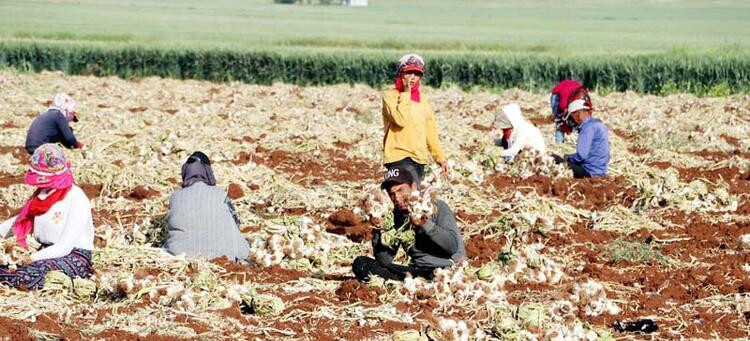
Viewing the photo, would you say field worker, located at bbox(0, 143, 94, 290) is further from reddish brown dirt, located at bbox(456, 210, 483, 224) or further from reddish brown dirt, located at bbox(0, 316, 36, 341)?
reddish brown dirt, located at bbox(456, 210, 483, 224)

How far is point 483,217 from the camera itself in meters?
10.1

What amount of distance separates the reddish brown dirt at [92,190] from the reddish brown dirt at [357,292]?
447cm

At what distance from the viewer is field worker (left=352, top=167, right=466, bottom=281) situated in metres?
7.52

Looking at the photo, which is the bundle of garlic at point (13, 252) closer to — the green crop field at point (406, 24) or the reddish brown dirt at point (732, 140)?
the reddish brown dirt at point (732, 140)

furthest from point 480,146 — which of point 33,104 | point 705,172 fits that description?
point 33,104

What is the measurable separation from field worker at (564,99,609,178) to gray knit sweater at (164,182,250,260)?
426cm

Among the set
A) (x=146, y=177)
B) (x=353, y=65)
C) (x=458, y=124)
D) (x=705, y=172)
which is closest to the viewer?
(x=146, y=177)

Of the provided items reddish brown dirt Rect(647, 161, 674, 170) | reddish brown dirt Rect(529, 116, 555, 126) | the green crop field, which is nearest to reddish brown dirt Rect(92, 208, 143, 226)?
reddish brown dirt Rect(647, 161, 674, 170)

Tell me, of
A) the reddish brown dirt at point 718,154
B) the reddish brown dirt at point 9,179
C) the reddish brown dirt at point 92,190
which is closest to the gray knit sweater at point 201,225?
the reddish brown dirt at point 92,190

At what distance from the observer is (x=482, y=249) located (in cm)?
906

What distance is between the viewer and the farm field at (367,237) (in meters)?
6.84

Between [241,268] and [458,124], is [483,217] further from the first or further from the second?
[458,124]

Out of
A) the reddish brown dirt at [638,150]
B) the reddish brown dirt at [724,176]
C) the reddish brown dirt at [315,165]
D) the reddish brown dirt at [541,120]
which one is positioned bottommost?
the reddish brown dirt at [541,120]

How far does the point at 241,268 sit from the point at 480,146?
6.15 metres
